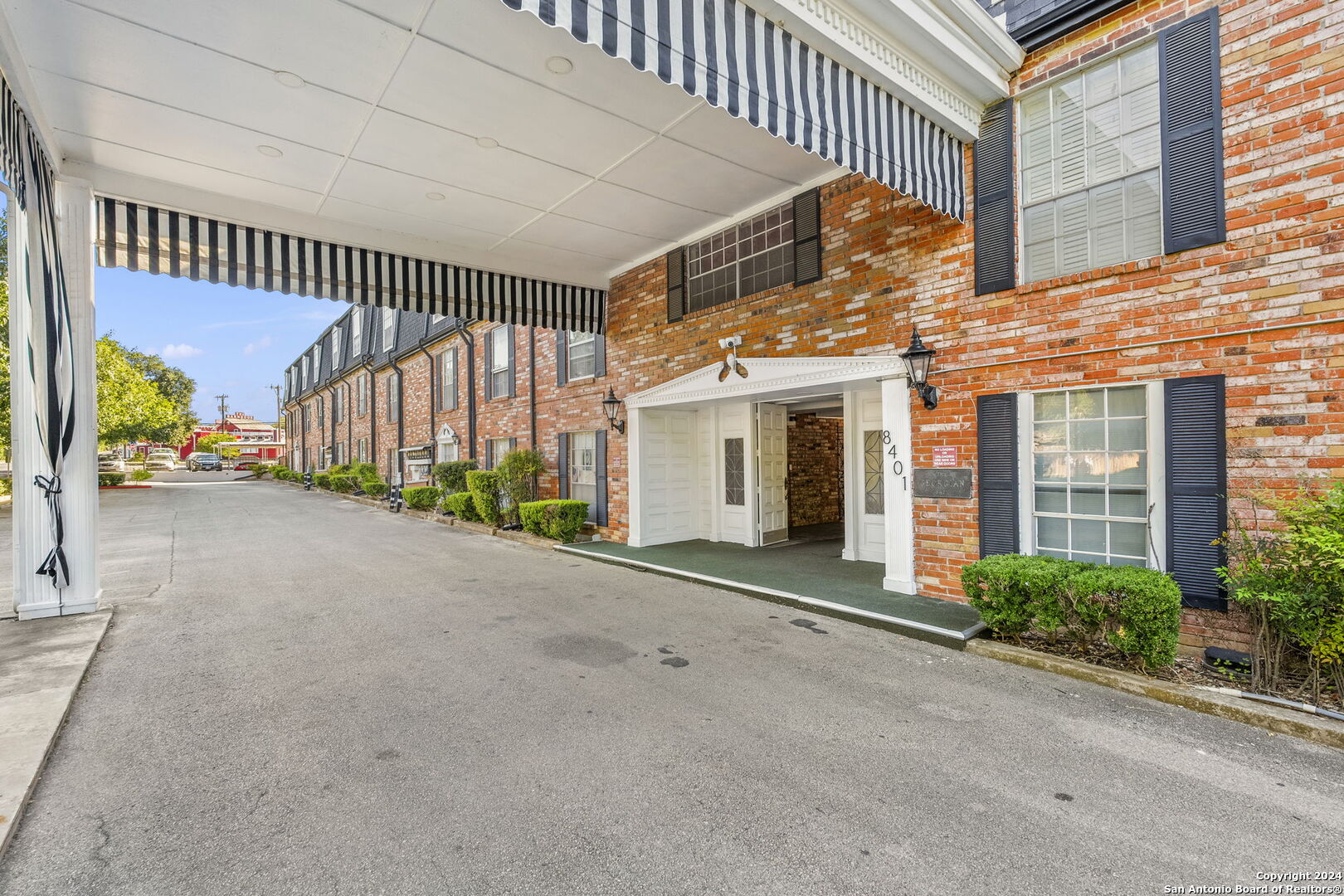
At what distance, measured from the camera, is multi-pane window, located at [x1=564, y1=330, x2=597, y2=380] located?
1123 cm

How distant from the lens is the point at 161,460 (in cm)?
5262

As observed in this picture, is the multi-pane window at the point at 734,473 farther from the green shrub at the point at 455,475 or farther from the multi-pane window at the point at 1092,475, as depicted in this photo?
the green shrub at the point at 455,475

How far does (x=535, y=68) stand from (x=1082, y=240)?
4.78 meters

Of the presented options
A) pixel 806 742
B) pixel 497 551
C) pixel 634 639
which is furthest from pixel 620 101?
pixel 497 551

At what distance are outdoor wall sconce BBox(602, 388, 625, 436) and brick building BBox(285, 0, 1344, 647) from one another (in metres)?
1.63

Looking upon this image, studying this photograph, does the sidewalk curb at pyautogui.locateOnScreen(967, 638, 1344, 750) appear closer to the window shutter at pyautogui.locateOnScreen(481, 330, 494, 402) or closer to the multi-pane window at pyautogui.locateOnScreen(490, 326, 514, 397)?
the multi-pane window at pyautogui.locateOnScreen(490, 326, 514, 397)

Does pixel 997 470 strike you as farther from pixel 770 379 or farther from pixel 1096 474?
pixel 770 379

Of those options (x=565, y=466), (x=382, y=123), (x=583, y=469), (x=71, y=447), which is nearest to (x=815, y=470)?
(x=583, y=469)

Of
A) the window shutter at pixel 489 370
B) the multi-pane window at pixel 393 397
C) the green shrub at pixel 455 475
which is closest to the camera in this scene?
the window shutter at pixel 489 370

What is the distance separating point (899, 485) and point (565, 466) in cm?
718

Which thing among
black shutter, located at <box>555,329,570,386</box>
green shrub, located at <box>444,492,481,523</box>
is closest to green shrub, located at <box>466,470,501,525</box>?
green shrub, located at <box>444,492,481,523</box>

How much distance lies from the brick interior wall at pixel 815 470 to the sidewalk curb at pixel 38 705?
30.4 ft

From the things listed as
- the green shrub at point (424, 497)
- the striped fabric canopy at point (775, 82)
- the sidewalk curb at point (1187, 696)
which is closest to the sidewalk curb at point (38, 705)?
the striped fabric canopy at point (775, 82)

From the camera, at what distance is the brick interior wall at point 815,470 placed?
36.8 ft
